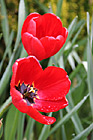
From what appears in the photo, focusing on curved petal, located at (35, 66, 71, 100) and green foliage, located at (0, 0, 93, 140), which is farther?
green foliage, located at (0, 0, 93, 140)

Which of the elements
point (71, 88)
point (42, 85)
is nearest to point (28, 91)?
point (42, 85)

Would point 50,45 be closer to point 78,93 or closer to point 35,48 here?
point 35,48

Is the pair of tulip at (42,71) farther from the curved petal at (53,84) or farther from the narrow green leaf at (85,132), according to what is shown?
the narrow green leaf at (85,132)

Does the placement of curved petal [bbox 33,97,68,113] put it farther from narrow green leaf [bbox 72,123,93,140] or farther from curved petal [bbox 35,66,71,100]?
narrow green leaf [bbox 72,123,93,140]

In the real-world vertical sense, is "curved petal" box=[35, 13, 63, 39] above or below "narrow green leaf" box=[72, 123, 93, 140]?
above

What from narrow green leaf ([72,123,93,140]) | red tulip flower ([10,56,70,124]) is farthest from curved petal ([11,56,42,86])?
narrow green leaf ([72,123,93,140])

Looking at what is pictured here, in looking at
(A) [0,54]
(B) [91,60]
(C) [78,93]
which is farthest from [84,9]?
(B) [91,60]

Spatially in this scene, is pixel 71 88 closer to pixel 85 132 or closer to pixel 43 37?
pixel 85 132
